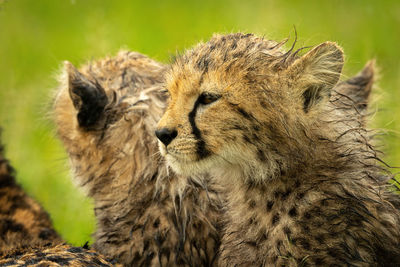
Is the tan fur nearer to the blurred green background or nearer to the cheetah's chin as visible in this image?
the cheetah's chin

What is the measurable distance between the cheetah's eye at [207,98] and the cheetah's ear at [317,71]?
380 mm

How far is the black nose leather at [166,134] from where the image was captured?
3.46 m

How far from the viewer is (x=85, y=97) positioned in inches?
169

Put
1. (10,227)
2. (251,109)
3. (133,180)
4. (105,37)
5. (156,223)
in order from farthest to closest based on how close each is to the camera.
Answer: (105,37)
(10,227)
(133,180)
(156,223)
(251,109)

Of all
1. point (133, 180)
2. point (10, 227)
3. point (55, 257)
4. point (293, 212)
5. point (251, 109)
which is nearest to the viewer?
point (251, 109)

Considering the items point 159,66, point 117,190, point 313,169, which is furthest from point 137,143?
point 313,169

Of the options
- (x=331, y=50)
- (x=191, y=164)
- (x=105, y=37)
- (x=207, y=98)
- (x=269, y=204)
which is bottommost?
(x=269, y=204)

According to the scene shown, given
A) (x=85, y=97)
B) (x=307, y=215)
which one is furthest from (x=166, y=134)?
(x=85, y=97)

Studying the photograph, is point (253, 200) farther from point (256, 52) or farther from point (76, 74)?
point (76, 74)

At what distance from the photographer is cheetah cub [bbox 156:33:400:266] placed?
341 cm

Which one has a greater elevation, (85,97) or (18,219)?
(85,97)

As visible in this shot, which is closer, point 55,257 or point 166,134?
point 166,134

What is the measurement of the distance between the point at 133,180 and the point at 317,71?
1.40m

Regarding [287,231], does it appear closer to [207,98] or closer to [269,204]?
[269,204]
